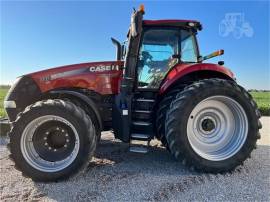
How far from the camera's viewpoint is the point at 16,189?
3.68 meters

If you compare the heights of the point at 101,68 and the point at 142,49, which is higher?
the point at 142,49

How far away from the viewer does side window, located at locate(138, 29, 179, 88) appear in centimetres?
488

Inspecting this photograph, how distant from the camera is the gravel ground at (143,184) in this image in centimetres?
343

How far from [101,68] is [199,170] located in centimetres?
226

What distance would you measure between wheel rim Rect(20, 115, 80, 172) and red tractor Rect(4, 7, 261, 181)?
0.01m

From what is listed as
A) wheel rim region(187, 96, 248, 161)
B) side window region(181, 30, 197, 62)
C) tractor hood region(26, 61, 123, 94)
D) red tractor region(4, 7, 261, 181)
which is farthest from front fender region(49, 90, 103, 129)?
side window region(181, 30, 197, 62)

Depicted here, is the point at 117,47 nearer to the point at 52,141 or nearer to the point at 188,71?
Answer: the point at 188,71

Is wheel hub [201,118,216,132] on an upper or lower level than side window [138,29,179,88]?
lower

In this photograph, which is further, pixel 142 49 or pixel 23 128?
pixel 142 49

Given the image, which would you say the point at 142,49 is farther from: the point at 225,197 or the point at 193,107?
the point at 225,197

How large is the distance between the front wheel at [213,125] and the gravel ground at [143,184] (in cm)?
25

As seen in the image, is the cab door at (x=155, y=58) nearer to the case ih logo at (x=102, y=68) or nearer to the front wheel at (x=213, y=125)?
the case ih logo at (x=102, y=68)

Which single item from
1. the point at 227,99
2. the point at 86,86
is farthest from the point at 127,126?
the point at 227,99

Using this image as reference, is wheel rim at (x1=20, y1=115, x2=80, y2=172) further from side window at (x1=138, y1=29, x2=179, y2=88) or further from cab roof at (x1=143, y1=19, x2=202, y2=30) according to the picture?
cab roof at (x1=143, y1=19, x2=202, y2=30)
